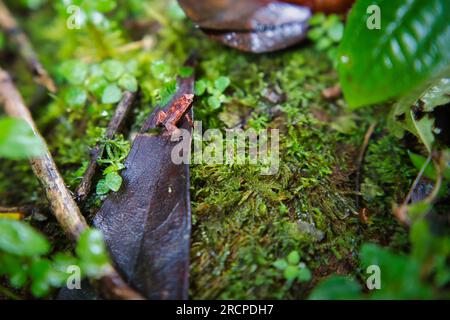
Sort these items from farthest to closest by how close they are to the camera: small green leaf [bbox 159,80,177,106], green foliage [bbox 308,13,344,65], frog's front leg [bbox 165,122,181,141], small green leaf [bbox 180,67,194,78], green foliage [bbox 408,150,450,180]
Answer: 1. green foliage [bbox 308,13,344,65]
2. small green leaf [bbox 180,67,194,78]
3. small green leaf [bbox 159,80,177,106]
4. frog's front leg [bbox 165,122,181,141]
5. green foliage [bbox 408,150,450,180]

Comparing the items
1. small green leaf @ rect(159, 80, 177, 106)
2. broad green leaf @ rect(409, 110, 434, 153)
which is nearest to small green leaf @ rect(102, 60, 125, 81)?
small green leaf @ rect(159, 80, 177, 106)

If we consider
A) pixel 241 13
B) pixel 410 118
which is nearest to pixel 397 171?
pixel 410 118

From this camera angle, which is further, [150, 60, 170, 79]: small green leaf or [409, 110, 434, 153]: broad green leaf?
[150, 60, 170, 79]: small green leaf

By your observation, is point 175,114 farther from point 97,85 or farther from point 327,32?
point 327,32

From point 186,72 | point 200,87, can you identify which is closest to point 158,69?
point 186,72

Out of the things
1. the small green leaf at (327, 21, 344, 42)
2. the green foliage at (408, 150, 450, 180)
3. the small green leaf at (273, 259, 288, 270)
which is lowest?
the small green leaf at (273, 259, 288, 270)

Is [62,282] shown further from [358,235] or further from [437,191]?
[437,191]

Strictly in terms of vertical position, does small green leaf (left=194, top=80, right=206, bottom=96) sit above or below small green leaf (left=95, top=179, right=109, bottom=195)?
above

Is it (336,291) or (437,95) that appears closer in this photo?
(336,291)

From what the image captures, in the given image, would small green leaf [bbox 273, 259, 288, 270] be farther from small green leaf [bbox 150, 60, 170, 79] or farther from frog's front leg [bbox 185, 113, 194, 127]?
small green leaf [bbox 150, 60, 170, 79]
